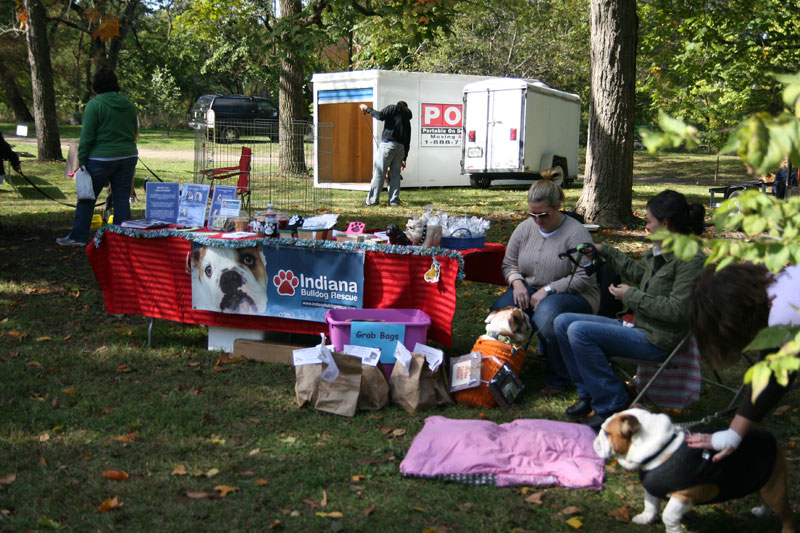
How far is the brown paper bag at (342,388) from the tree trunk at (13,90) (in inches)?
1452

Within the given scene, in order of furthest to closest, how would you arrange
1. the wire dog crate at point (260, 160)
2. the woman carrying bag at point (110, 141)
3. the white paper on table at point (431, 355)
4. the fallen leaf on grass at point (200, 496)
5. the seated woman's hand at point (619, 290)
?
the wire dog crate at point (260, 160) < the woman carrying bag at point (110, 141) < the white paper on table at point (431, 355) < the seated woman's hand at point (619, 290) < the fallen leaf on grass at point (200, 496)

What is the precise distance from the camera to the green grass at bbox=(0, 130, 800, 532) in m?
3.29

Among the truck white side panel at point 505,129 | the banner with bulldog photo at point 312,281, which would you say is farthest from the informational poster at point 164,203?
the truck white side panel at point 505,129

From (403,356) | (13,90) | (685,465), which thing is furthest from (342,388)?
(13,90)

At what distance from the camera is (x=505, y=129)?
54.3 feet

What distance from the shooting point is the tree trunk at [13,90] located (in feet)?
117

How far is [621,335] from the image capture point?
4180 millimetres

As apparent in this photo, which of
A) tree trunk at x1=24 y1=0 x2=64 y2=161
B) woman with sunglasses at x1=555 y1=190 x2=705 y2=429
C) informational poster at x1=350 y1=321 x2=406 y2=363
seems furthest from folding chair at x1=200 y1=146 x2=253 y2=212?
tree trunk at x1=24 y1=0 x2=64 y2=161

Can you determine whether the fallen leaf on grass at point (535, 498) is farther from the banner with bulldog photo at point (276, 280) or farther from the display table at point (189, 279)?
the banner with bulldog photo at point (276, 280)

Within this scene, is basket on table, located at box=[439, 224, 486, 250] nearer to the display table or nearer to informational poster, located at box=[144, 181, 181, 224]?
the display table

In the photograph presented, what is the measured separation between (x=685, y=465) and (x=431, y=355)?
1899mm

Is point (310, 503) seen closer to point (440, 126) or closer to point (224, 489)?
point (224, 489)

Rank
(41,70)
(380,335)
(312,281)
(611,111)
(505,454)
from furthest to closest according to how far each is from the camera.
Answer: (41,70)
(611,111)
(312,281)
(380,335)
(505,454)

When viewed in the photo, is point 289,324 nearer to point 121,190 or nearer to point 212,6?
point 121,190
